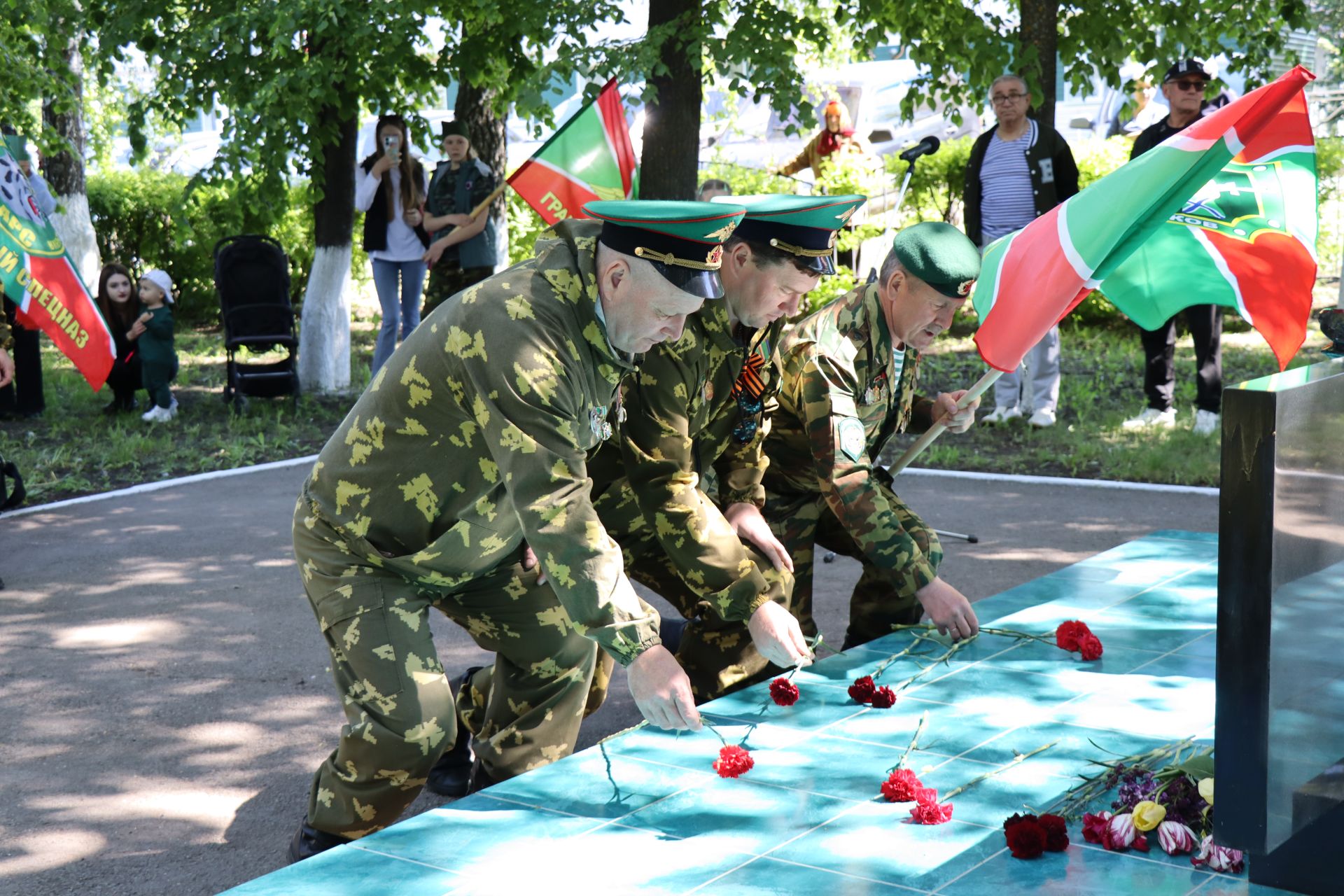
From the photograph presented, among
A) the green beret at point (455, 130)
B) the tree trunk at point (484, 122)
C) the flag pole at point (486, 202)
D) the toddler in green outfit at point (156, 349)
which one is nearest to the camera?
the flag pole at point (486, 202)

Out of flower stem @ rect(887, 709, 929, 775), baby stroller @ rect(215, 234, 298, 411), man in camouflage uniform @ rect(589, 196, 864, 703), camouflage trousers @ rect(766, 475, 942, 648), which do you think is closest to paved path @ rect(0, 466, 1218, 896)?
man in camouflage uniform @ rect(589, 196, 864, 703)

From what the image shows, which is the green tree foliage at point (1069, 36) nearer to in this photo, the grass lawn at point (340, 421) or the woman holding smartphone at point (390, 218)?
the grass lawn at point (340, 421)

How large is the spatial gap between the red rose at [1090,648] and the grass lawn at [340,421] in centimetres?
499

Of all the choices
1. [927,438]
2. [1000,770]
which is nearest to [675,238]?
[1000,770]

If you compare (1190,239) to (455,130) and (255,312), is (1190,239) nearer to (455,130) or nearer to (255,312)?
(455,130)

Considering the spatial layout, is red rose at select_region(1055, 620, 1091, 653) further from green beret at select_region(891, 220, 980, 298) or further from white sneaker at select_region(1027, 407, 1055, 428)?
white sneaker at select_region(1027, 407, 1055, 428)

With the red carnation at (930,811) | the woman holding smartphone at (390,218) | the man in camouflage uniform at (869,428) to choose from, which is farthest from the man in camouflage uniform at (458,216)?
the red carnation at (930,811)

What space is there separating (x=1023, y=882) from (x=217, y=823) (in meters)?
2.49

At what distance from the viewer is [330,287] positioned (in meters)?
12.9

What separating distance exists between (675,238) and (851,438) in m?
1.62

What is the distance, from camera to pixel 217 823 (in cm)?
415

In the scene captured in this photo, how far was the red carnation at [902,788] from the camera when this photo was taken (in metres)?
3.01

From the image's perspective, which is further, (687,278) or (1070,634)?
(1070,634)

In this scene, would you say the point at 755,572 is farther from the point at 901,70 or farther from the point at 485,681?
the point at 901,70
